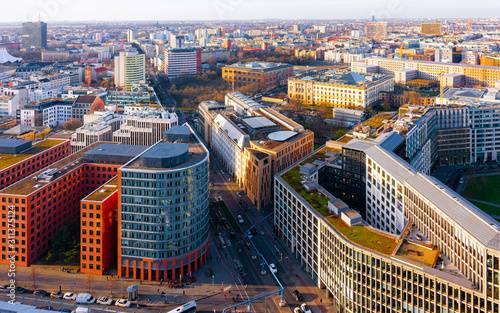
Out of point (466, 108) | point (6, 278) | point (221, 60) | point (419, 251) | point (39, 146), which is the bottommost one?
point (6, 278)

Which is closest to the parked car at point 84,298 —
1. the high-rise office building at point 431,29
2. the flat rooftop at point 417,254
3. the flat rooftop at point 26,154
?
the flat rooftop at point 26,154

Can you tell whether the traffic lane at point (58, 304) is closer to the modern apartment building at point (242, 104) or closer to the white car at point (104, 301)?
the white car at point (104, 301)

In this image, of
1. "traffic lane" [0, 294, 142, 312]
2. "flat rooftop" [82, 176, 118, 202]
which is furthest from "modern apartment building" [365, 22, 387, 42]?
"traffic lane" [0, 294, 142, 312]

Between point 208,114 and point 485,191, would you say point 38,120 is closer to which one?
point 208,114

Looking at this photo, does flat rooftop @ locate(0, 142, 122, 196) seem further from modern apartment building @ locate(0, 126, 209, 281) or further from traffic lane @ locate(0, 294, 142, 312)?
traffic lane @ locate(0, 294, 142, 312)

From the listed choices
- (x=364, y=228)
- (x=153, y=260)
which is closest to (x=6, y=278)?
(x=153, y=260)

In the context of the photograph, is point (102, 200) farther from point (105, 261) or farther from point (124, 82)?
point (124, 82)
